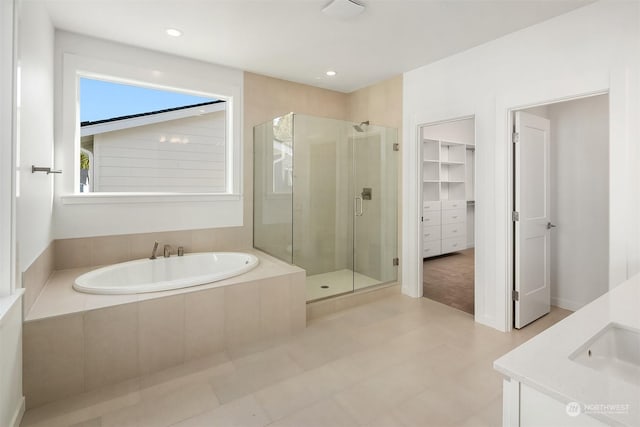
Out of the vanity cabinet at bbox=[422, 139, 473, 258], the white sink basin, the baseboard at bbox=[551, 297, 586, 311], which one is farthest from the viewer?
the vanity cabinet at bbox=[422, 139, 473, 258]

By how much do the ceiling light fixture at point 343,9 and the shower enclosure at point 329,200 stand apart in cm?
112

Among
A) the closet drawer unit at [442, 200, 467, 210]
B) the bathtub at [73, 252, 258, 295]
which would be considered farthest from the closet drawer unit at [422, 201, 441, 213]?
the bathtub at [73, 252, 258, 295]

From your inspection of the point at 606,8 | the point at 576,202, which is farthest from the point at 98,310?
the point at 576,202

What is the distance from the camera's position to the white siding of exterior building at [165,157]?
305 cm

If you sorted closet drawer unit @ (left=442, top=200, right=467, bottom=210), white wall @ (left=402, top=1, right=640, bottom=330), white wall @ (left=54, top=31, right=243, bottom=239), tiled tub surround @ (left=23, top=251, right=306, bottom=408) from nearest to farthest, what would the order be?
tiled tub surround @ (left=23, top=251, right=306, bottom=408) → white wall @ (left=402, top=1, right=640, bottom=330) → white wall @ (left=54, top=31, right=243, bottom=239) → closet drawer unit @ (left=442, top=200, right=467, bottom=210)

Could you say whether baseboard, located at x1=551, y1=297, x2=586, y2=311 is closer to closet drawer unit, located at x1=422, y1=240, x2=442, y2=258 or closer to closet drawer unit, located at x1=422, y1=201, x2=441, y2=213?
closet drawer unit, located at x1=422, y1=240, x2=442, y2=258

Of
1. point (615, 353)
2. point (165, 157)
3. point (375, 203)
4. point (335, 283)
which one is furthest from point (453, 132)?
point (615, 353)

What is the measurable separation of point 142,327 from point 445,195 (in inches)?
210

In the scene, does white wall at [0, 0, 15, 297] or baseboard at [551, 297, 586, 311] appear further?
baseboard at [551, 297, 586, 311]

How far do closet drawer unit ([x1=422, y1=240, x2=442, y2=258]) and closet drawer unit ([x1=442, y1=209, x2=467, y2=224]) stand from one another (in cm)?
44

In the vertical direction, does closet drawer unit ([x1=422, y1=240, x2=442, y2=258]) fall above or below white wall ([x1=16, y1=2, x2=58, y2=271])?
below

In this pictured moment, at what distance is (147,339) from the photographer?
2.11 metres

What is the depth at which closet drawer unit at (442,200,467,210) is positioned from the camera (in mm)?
5711

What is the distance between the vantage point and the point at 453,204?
19.2ft
